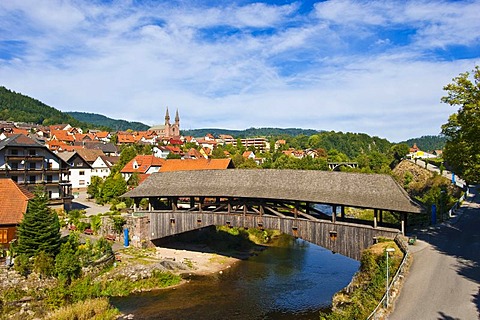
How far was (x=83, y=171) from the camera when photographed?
2456 inches

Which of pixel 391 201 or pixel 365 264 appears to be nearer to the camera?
pixel 365 264

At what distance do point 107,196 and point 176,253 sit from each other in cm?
1897

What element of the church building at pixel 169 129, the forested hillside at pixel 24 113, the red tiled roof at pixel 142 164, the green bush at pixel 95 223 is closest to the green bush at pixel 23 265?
the green bush at pixel 95 223

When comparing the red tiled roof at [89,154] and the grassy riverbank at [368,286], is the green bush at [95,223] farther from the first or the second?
the red tiled roof at [89,154]

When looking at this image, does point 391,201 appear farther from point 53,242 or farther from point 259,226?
point 53,242

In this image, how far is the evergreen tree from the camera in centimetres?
2542

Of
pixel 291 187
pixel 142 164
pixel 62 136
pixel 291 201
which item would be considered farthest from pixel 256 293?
pixel 62 136

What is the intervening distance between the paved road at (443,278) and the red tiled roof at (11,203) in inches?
970

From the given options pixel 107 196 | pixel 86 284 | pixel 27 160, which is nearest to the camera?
pixel 86 284

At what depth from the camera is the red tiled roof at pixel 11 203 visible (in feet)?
90.8

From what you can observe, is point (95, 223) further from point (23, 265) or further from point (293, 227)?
point (293, 227)

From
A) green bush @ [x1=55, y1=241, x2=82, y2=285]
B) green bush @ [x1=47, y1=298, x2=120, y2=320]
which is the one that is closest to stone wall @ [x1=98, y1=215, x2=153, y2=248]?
green bush @ [x1=55, y1=241, x2=82, y2=285]

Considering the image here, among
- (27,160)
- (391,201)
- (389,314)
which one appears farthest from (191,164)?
(389,314)

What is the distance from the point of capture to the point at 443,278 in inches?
671
